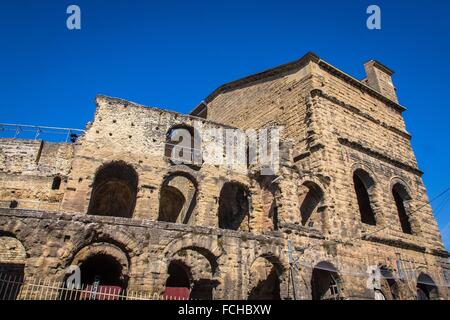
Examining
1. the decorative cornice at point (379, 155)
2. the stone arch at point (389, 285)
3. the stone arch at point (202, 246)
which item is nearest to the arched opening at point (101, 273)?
the stone arch at point (202, 246)

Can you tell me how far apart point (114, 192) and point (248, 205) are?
22.7ft

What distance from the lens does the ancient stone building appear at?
9.27 m

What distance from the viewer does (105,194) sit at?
53.5ft

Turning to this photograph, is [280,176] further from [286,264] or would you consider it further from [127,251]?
[127,251]

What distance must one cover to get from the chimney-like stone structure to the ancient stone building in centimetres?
107

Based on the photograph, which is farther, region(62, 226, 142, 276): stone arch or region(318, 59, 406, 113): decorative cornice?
region(318, 59, 406, 113): decorative cornice

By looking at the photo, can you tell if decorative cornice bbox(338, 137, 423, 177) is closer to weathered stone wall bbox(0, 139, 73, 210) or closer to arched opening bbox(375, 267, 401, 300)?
arched opening bbox(375, 267, 401, 300)

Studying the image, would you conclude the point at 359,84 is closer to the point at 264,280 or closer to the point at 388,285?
the point at 388,285

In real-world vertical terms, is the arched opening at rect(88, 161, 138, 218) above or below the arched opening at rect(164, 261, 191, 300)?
above

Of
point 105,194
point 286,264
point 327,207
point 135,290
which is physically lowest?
point 135,290

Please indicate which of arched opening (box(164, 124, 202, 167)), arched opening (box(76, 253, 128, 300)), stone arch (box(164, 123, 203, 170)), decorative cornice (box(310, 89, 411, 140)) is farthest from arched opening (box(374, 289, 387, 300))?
arched opening (box(76, 253, 128, 300))

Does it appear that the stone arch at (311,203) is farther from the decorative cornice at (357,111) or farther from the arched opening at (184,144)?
the arched opening at (184,144)

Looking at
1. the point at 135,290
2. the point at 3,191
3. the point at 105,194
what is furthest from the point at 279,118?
the point at 3,191

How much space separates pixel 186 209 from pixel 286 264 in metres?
7.05
